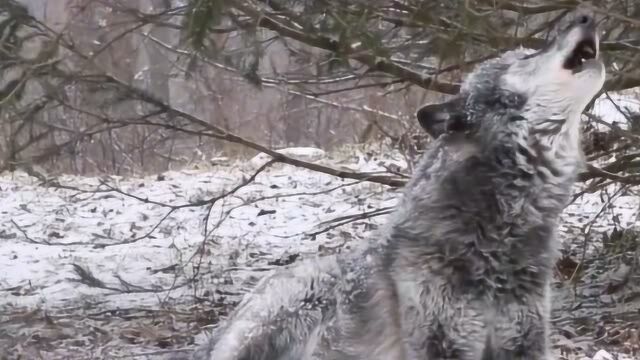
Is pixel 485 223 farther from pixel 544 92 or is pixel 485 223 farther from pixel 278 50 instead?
pixel 278 50

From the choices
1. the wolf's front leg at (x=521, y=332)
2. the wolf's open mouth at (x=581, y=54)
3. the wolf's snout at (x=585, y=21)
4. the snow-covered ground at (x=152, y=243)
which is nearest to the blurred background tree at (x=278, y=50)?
the snow-covered ground at (x=152, y=243)

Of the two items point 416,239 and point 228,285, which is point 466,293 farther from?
point 228,285

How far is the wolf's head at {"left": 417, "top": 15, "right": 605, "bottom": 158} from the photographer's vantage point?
152 inches

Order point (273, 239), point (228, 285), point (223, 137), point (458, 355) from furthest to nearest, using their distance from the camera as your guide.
Result: point (273, 239) → point (228, 285) → point (223, 137) → point (458, 355)

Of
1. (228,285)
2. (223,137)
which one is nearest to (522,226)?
(223,137)

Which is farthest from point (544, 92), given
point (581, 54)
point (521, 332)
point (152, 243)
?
point (152, 243)

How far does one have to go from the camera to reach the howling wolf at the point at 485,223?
3807 mm

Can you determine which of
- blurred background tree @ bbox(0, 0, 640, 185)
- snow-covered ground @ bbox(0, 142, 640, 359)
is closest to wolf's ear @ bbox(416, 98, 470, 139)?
blurred background tree @ bbox(0, 0, 640, 185)

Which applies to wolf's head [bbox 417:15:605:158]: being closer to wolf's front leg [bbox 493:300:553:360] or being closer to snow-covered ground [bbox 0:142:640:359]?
wolf's front leg [bbox 493:300:553:360]

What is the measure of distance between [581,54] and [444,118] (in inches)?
23.0

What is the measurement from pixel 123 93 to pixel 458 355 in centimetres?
423

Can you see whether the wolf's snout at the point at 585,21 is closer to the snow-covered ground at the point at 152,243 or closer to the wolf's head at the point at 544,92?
the wolf's head at the point at 544,92

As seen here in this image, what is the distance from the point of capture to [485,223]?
3912 millimetres

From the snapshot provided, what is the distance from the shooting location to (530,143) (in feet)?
12.8
